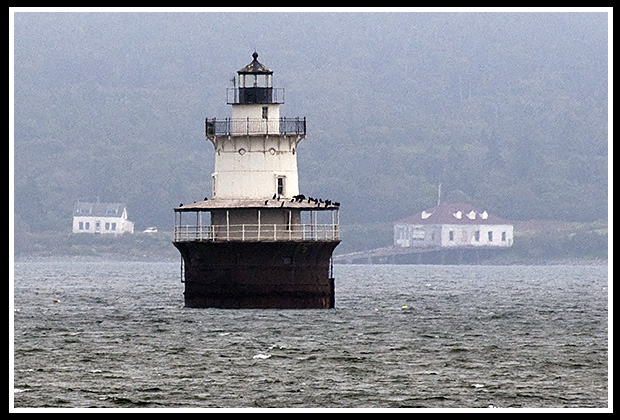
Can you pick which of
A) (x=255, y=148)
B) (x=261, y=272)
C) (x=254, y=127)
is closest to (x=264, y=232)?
(x=261, y=272)

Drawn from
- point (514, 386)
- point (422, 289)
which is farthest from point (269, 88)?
point (422, 289)

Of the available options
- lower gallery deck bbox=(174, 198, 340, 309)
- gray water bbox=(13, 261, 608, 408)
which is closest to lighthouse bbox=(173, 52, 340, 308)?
lower gallery deck bbox=(174, 198, 340, 309)

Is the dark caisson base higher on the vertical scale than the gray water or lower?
higher

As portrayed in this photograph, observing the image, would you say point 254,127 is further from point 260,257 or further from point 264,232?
point 260,257

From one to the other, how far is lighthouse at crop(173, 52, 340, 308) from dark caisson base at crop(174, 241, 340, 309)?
0.15 feet

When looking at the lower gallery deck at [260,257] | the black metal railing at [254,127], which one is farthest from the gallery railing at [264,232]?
the black metal railing at [254,127]

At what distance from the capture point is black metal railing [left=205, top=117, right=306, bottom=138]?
71188 millimetres

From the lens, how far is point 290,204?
6912 centimetres

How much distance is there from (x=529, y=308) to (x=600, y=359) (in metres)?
35.9

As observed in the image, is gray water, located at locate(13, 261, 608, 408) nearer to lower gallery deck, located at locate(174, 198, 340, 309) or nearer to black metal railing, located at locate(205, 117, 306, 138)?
lower gallery deck, located at locate(174, 198, 340, 309)

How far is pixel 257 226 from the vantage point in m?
69.7

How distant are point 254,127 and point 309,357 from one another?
834 inches

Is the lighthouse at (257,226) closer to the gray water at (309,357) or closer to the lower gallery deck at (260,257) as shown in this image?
the lower gallery deck at (260,257)

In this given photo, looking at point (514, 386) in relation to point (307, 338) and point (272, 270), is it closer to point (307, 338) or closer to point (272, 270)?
point (307, 338)
